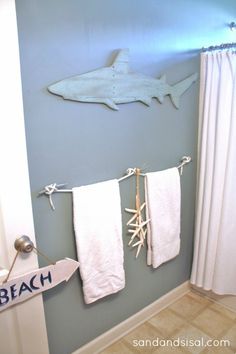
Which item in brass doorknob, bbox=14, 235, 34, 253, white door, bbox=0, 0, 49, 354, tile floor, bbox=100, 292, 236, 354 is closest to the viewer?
white door, bbox=0, 0, 49, 354

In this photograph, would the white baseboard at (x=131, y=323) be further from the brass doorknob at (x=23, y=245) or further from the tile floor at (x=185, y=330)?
the brass doorknob at (x=23, y=245)

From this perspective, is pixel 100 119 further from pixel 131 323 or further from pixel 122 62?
pixel 131 323

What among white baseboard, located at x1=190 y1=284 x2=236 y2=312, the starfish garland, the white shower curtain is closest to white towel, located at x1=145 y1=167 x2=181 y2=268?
the starfish garland

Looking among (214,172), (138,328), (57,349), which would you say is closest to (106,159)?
(214,172)

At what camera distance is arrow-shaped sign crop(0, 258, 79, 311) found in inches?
41.3

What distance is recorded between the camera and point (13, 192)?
41.0 inches

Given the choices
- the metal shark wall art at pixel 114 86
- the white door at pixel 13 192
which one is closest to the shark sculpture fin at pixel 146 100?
the metal shark wall art at pixel 114 86

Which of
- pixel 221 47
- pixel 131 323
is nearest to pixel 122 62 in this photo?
pixel 221 47

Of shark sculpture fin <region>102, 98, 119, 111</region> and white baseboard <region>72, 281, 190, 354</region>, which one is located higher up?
shark sculpture fin <region>102, 98, 119, 111</region>

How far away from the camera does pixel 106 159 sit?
1.44m

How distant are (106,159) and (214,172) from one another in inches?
29.7

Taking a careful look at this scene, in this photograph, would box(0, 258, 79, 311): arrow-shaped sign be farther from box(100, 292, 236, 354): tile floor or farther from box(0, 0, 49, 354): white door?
box(100, 292, 236, 354): tile floor

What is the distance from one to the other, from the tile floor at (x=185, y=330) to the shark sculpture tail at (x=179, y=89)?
1386mm

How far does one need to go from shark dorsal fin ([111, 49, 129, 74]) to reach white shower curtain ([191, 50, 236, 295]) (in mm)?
605
